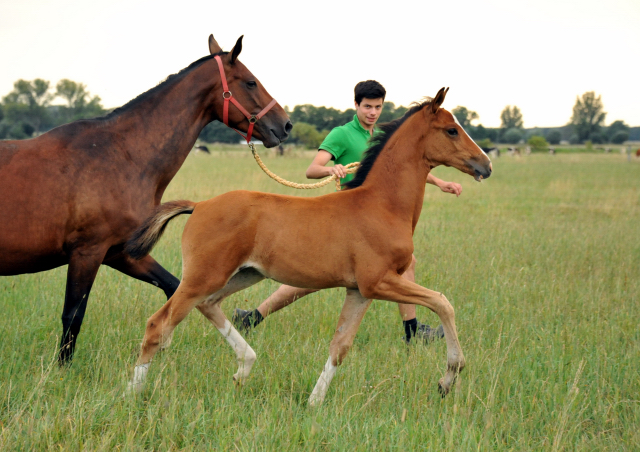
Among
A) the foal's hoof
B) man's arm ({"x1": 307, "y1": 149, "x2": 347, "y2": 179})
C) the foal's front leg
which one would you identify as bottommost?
the foal's hoof

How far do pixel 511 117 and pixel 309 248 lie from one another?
16213 centimetres

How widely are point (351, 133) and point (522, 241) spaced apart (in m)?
4.99

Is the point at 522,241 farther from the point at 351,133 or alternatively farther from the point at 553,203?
the point at 553,203

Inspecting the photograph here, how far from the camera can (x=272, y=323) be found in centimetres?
479

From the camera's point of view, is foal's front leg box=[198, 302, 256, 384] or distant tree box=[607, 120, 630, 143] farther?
distant tree box=[607, 120, 630, 143]

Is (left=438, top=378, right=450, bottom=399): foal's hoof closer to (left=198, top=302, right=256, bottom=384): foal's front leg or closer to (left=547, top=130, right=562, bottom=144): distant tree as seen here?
(left=198, top=302, right=256, bottom=384): foal's front leg

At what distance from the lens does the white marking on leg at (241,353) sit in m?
3.53

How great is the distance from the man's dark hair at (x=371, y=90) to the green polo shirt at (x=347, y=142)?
0.30m

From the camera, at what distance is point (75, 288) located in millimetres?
3783

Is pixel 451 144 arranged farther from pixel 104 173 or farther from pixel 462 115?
pixel 462 115

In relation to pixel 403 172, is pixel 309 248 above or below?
below

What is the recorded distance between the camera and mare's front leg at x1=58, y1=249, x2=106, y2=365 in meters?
3.78

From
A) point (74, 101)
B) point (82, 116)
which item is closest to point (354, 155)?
point (82, 116)

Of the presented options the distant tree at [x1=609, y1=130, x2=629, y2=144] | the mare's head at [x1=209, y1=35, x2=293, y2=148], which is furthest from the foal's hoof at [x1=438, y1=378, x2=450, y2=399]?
the distant tree at [x1=609, y1=130, x2=629, y2=144]
